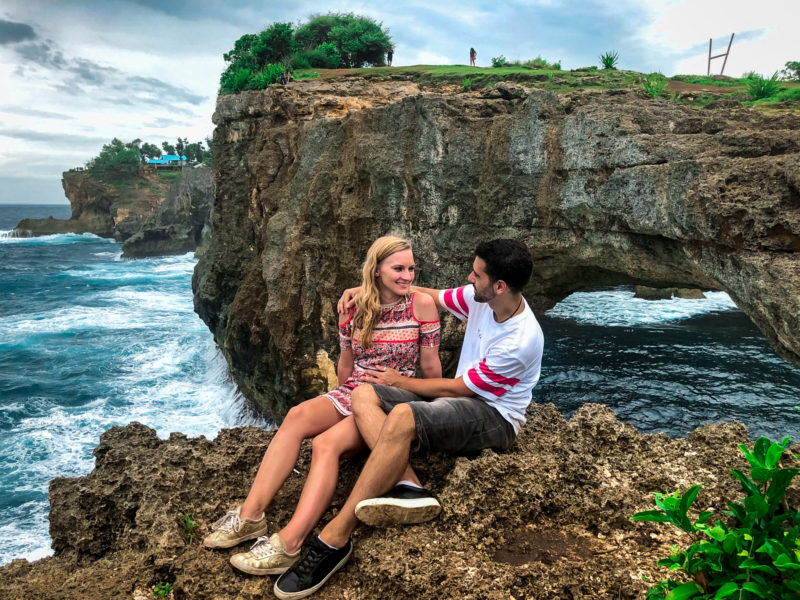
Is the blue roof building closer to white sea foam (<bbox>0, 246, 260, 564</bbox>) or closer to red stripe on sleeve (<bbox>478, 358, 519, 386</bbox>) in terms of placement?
white sea foam (<bbox>0, 246, 260, 564</bbox>)

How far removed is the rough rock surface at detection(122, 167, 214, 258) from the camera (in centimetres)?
5250

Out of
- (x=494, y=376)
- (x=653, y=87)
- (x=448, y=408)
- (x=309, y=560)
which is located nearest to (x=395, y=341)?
(x=448, y=408)

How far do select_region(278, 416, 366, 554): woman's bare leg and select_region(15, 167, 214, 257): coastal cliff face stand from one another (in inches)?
1460

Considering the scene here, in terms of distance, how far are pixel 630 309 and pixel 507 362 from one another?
858 inches

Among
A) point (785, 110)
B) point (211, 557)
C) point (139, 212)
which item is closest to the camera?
point (211, 557)

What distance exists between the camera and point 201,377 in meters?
19.2

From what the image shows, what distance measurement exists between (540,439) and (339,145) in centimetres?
905

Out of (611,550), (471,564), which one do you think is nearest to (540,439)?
(611,550)

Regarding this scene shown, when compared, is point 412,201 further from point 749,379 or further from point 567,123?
point 749,379

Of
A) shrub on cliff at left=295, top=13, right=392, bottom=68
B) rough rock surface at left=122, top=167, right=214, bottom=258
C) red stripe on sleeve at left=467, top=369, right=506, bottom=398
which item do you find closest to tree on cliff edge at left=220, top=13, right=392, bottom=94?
shrub on cliff at left=295, top=13, right=392, bottom=68

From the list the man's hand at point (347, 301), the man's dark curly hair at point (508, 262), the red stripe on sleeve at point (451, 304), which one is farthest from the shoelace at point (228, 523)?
the man's dark curly hair at point (508, 262)

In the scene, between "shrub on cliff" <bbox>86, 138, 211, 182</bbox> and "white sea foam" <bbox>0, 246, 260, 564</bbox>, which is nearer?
"white sea foam" <bbox>0, 246, 260, 564</bbox>

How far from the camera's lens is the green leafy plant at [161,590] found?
3.38 m

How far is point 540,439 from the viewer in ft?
15.3
